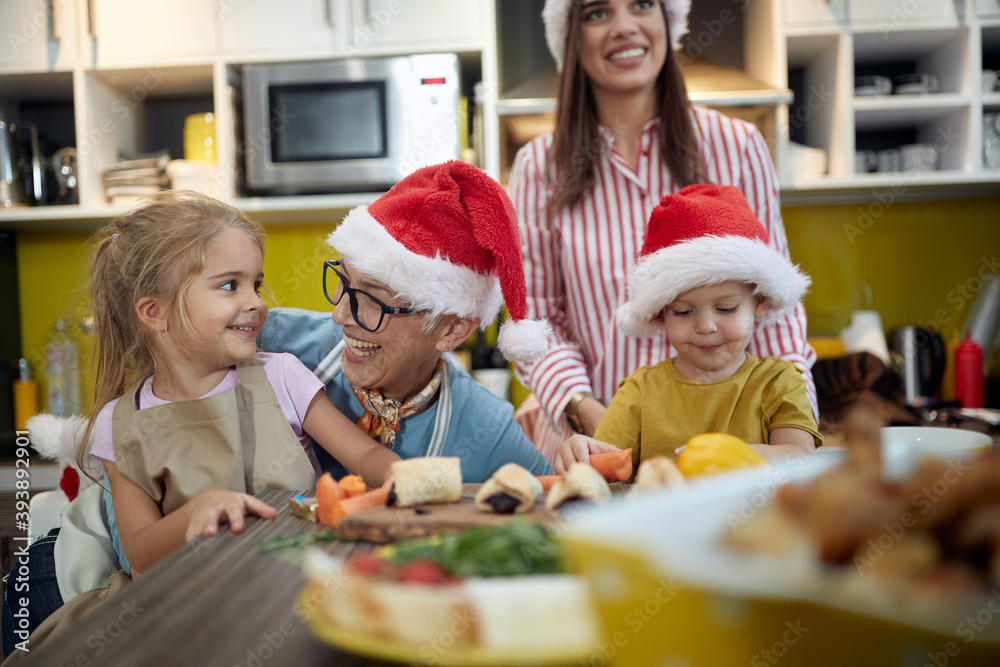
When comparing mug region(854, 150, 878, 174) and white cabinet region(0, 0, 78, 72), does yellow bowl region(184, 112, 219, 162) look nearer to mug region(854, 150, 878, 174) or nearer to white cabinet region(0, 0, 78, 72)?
white cabinet region(0, 0, 78, 72)

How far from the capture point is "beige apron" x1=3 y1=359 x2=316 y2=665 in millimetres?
949

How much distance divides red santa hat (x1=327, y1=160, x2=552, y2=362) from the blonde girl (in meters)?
0.19

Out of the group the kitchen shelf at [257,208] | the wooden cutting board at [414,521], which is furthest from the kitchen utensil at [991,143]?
the wooden cutting board at [414,521]

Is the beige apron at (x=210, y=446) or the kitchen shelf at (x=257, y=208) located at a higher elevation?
the kitchen shelf at (x=257, y=208)

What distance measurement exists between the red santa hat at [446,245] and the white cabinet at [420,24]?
146 centimetres

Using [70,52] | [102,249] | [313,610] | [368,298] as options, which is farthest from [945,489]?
[70,52]

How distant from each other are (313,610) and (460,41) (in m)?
2.25

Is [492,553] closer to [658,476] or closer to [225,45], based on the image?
[658,476]

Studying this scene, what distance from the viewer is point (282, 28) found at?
2.43m

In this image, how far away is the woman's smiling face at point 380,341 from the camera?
1.08 m

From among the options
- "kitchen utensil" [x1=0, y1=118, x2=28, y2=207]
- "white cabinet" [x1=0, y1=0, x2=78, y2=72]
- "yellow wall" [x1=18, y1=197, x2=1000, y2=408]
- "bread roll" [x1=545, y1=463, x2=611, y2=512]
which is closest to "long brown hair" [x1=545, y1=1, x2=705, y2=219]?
"bread roll" [x1=545, y1=463, x2=611, y2=512]

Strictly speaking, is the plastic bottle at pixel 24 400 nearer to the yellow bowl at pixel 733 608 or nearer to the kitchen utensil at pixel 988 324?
the yellow bowl at pixel 733 608

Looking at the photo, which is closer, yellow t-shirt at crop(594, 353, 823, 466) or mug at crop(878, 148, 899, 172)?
yellow t-shirt at crop(594, 353, 823, 466)

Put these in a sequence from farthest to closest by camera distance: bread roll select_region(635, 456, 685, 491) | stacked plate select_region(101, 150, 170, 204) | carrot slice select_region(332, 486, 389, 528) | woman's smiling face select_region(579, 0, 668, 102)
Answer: stacked plate select_region(101, 150, 170, 204) < woman's smiling face select_region(579, 0, 668, 102) < carrot slice select_region(332, 486, 389, 528) < bread roll select_region(635, 456, 685, 491)
